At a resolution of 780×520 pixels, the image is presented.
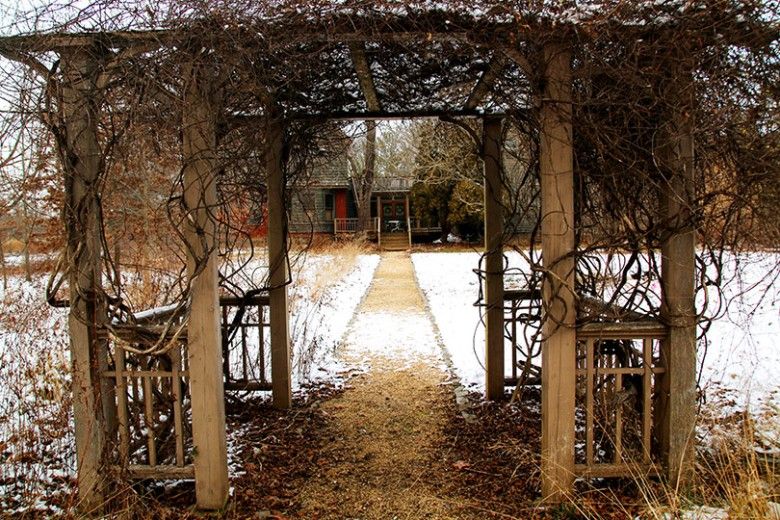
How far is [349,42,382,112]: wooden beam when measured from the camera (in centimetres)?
295

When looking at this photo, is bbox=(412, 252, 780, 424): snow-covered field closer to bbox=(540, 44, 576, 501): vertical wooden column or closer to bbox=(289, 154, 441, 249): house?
bbox=(540, 44, 576, 501): vertical wooden column

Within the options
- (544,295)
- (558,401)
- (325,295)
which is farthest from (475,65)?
(325,295)

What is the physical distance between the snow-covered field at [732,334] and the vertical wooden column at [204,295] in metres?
2.07

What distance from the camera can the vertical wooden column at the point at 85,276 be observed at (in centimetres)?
267

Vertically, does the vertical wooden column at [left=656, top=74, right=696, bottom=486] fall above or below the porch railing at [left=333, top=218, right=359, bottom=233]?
below

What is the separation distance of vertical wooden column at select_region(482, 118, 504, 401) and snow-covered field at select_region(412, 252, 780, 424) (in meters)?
0.27

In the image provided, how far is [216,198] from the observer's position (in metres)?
2.88

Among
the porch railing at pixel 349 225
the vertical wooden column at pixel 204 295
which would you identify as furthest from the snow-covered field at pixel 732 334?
the porch railing at pixel 349 225

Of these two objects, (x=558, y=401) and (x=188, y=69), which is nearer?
(x=188, y=69)

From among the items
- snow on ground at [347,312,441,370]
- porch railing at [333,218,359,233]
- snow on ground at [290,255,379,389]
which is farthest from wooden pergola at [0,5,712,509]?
porch railing at [333,218,359,233]

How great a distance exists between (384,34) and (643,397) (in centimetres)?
247

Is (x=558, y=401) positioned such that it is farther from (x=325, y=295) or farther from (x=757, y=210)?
(x=325, y=295)

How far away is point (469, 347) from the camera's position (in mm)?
6906

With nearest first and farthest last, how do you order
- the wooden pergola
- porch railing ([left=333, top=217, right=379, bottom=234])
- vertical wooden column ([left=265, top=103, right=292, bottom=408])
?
1. the wooden pergola
2. vertical wooden column ([left=265, top=103, right=292, bottom=408])
3. porch railing ([left=333, top=217, right=379, bottom=234])
